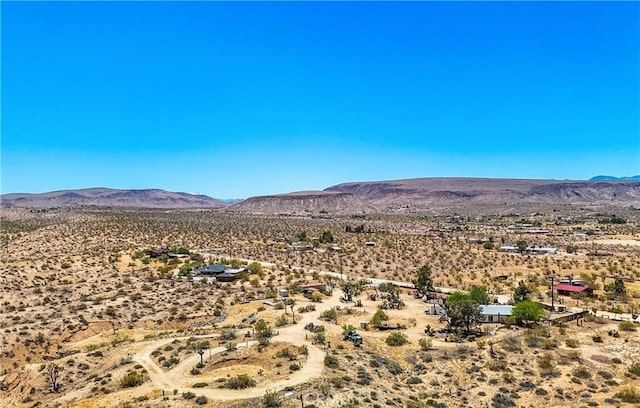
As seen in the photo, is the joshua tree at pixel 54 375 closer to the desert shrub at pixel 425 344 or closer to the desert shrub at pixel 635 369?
the desert shrub at pixel 425 344

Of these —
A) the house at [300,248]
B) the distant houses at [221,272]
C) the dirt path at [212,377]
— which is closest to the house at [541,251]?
the house at [300,248]

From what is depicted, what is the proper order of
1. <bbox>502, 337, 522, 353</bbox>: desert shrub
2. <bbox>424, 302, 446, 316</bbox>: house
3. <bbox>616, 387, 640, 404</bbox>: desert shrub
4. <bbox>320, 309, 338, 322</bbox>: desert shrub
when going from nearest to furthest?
<bbox>616, 387, 640, 404</bbox>: desert shrub
<bbox>502, 337, 522, 353</bbox>: desert shrub
<bbox>320, 309, 338, 322</bbox>: desert shrub
<bbox>424, 302, 446, 316</bbox>: house

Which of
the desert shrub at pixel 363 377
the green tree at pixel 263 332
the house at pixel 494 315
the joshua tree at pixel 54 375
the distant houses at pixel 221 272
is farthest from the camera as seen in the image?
the distant houses at pixel 221 272

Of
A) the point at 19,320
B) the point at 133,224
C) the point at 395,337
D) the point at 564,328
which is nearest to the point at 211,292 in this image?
the point at 19,320

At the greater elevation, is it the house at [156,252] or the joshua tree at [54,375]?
the house at [156,252]

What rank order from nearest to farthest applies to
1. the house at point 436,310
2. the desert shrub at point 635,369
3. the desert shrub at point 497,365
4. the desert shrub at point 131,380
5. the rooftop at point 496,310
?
the desert shrub at point 131,380
the desert shrub at point 635,369
the desert shrub at point 497,365
the rooftop at point 496,310
the house at point 436,310

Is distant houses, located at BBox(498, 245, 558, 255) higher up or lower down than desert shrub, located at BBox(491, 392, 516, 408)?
higher up

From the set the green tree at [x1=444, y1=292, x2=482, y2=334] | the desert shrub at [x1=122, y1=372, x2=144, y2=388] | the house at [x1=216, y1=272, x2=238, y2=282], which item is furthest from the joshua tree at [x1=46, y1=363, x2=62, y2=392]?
the house at [x1=216, y1=272, x2=238, y2=282]

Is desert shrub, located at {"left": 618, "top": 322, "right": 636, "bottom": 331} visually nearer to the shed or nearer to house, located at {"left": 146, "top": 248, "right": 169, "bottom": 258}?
the shed
